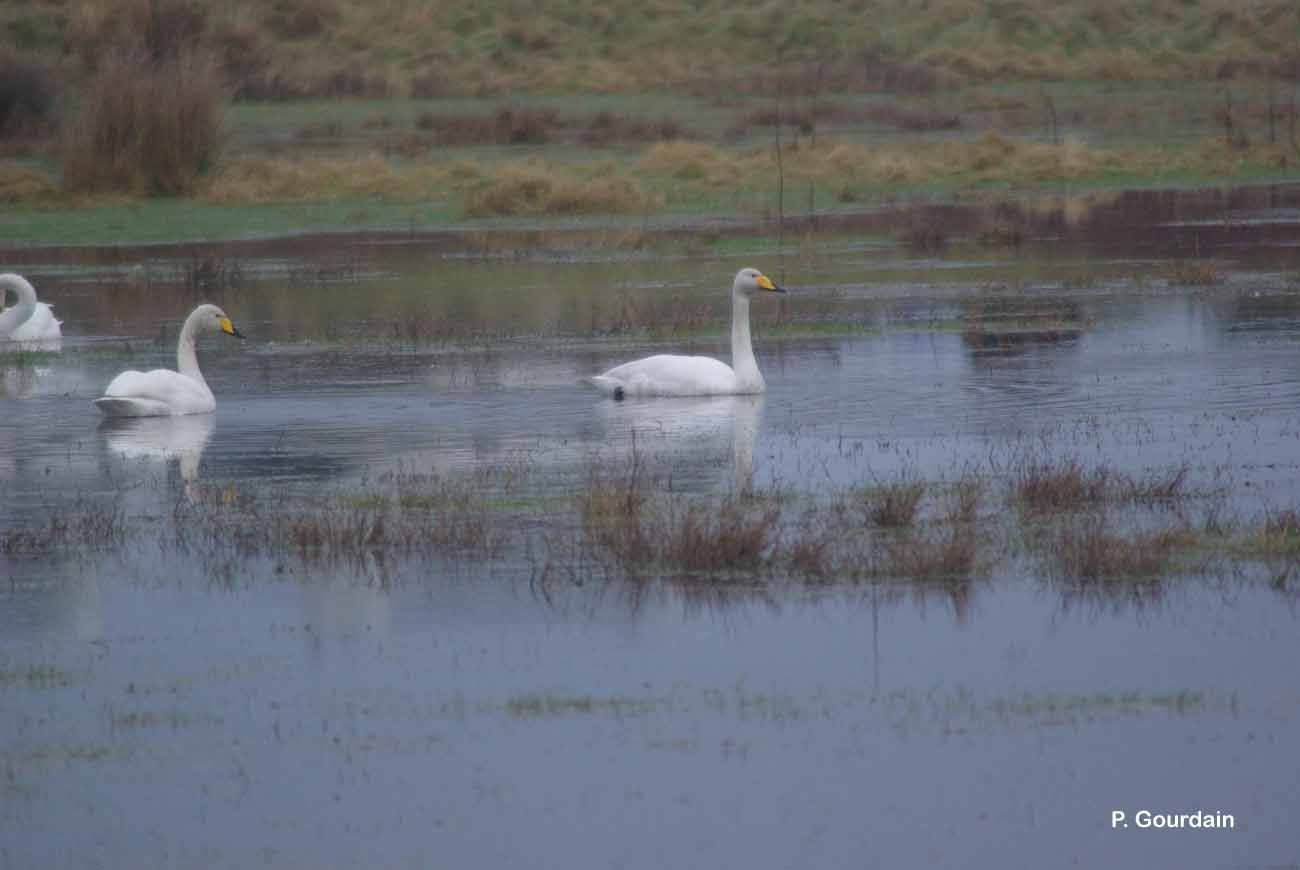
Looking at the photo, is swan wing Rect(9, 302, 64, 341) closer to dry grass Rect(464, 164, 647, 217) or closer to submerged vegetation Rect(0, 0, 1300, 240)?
submerged vegetation Rect(0, 0, 1300, 240)

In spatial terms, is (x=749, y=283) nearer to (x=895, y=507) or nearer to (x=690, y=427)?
(x=690, y=427)

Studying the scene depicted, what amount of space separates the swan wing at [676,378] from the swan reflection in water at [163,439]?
2776mm

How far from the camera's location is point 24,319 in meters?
20.5

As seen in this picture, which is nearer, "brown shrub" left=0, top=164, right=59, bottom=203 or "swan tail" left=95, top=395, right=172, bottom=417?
"swan tail" left=95, top=395, right=172, bottom=417

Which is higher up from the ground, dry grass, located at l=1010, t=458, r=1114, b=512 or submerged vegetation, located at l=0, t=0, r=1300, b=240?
submerged vegetation, located at l=0, t=0, r=1300, b=240

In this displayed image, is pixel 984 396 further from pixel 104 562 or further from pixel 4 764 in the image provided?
pixel 4 764

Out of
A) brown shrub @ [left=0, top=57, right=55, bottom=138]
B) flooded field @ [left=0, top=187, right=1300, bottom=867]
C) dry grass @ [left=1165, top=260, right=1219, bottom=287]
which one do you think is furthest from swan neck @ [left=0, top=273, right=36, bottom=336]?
brown shrub @ [left=0, top=57, right=55, bottom=138]

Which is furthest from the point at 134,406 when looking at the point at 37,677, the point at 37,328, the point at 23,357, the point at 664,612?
the point at 664,612

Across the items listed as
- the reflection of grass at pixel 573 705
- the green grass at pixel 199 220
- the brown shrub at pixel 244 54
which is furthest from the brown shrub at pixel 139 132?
the reflection of grass at pixel 573 705

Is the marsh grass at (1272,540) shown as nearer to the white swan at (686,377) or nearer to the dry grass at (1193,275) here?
the white swan at (686,377)

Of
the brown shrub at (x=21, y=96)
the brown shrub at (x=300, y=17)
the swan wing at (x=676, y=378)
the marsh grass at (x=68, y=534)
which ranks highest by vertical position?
the brown shrub at (x=300, y=17)

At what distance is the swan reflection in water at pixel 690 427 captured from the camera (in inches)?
527

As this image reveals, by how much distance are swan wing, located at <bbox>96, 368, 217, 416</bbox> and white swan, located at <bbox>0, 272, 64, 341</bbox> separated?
16.3ft

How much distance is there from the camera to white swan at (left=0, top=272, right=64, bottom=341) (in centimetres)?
2034
